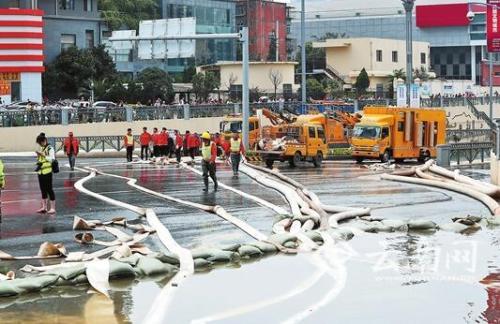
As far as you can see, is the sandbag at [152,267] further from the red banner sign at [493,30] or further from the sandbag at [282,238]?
the red banner sign at [493,30]

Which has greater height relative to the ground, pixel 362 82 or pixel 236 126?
pixel 362 82

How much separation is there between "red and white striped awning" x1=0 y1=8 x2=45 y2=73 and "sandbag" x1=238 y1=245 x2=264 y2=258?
4855cm

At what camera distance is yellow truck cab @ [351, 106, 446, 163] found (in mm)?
49031

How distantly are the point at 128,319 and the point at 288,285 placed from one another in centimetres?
325

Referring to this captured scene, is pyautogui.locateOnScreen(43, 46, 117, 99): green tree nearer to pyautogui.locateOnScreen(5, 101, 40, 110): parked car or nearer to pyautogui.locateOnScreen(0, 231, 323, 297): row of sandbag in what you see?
pyautogui.locateOnScreen(5, 101, 40, 110): parked car

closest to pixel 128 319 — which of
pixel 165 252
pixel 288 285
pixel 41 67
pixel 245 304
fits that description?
pixel 245 304

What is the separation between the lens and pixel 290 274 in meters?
16.3

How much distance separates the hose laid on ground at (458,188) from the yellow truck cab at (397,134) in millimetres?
13057

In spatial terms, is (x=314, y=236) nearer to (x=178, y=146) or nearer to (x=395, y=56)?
(x=178, y=146)

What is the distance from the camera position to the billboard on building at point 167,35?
50594 mm

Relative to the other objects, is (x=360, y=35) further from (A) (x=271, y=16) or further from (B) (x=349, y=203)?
(B) (x=349, y=203)

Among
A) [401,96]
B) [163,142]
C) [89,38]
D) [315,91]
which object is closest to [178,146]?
[163,142]

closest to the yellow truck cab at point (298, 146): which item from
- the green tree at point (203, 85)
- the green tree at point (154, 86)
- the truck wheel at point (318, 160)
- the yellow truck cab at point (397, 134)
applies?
the truck wheel at point (318, 160)

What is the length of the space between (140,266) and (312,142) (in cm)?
2976
